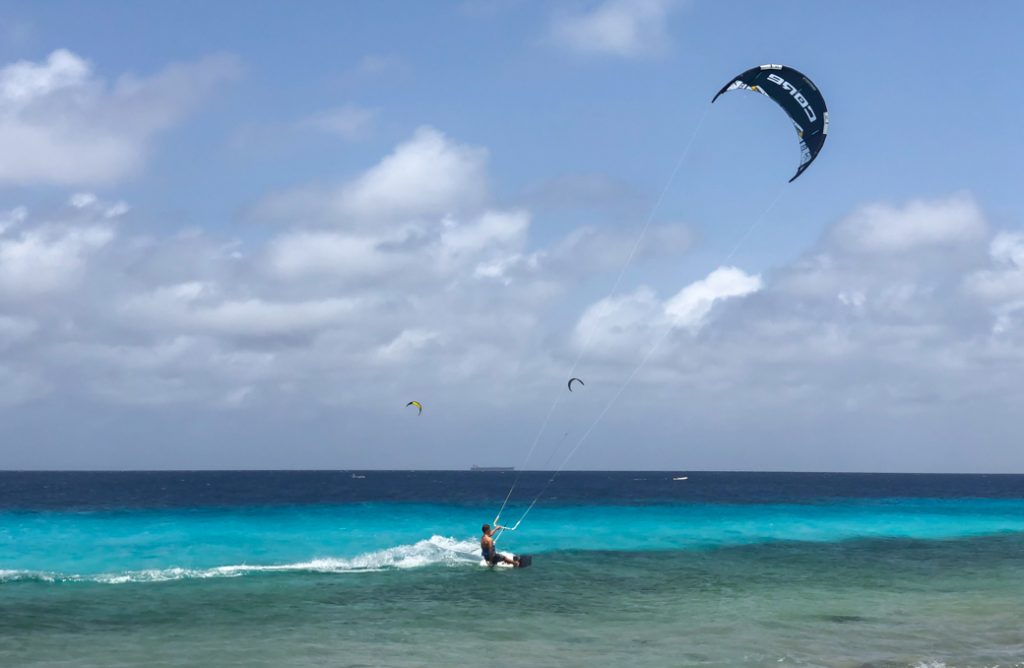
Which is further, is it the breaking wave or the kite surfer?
the kite surfer

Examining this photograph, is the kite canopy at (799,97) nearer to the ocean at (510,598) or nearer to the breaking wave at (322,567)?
the ocean at (510,598)

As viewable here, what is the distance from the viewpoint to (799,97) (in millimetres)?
18312

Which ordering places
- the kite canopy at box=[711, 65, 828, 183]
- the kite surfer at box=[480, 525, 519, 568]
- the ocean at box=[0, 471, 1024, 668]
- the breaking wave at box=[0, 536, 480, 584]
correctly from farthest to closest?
the kite surfer at box=[480, 525, 519, 568], the breaking wave at box=[0, 536, 480, 584], the kite canopy at box=[711, 65, 828, 183], the ocean at box=[0, 471, 1024, 668]

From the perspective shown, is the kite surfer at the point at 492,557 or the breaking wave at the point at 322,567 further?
the kite surfer at the point at 492,557

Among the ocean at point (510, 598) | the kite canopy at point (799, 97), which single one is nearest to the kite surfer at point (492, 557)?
the ocean at point (510, 598)

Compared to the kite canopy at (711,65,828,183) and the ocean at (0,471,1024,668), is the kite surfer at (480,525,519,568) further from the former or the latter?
the kite canopy at (711,65,828,183)

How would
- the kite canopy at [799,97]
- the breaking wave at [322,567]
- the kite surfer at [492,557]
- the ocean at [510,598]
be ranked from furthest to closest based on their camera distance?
the kite surfer at [492,557] → the breaking wave at [322,567] → the kite canopy at [799,97] → the ocean at [510,598]

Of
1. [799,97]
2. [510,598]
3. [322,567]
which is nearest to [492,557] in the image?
[322,567]

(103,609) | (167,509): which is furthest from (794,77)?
(167,509)

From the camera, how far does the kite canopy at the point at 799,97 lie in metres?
18.0

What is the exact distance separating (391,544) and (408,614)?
15.0 meters

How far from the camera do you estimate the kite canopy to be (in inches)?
710

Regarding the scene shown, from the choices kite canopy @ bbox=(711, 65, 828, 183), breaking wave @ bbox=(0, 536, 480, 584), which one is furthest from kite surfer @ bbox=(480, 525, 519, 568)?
kite canopy @ bbox=(711, 65, 828, 183)

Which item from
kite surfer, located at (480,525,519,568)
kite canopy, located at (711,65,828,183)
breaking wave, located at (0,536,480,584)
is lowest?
breaking wave, located at (0,536,480,584)
